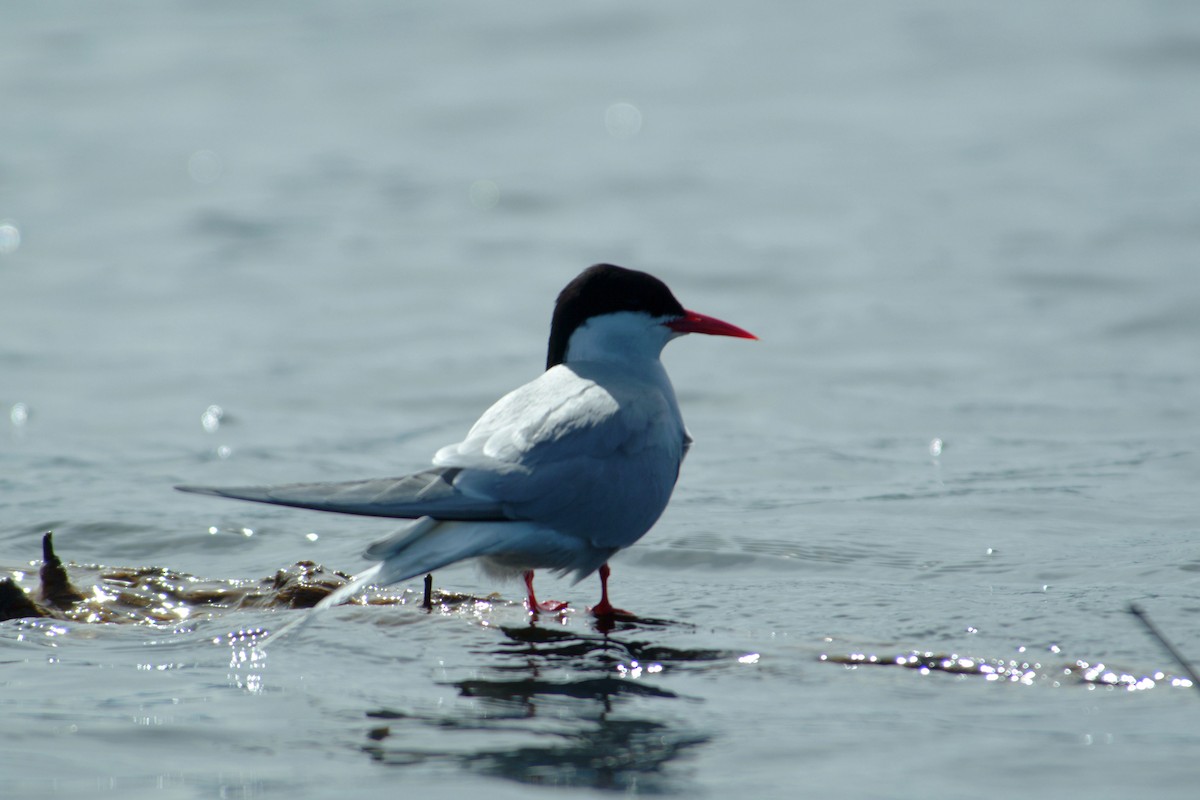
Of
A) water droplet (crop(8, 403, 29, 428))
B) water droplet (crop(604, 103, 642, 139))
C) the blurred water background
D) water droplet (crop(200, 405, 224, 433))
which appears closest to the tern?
the blurred water background

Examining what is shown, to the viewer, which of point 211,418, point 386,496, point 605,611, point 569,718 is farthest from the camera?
point 211,418

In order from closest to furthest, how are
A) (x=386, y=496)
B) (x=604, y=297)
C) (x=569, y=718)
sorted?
(x=569, y=718) < (x=386, y=496) < (x=604, y=297)

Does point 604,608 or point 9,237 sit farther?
point 9,237

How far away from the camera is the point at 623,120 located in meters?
14.4

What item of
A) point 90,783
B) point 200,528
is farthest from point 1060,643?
point 200,528

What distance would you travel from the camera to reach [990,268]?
9.89m

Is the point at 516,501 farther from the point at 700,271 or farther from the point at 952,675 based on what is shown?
the point at 700,271

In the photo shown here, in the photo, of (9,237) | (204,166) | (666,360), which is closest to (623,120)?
(204,166)

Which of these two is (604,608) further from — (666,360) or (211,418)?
(666,360)

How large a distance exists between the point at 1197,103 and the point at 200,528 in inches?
420

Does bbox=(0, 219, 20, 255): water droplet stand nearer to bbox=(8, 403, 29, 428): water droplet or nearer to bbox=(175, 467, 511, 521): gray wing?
bbox=(8, 403, 29, 428): water droplet

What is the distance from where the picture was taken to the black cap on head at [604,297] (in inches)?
186

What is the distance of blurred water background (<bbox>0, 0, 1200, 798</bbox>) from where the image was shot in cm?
335

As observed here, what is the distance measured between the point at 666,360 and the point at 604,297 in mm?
3791
